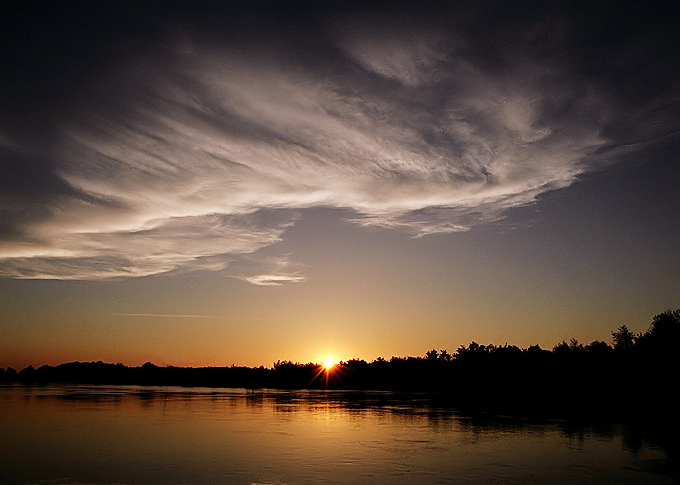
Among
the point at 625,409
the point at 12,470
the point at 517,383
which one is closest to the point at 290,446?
the point at 12,470

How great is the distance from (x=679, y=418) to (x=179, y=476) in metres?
49.6

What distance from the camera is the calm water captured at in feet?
77.3

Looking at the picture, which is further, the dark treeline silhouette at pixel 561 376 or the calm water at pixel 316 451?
the dark treeline silhouette at pixel 561 376

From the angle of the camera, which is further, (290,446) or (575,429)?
(575,429)

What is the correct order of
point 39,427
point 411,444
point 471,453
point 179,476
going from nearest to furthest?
point 179,476
point 471,453
point 411,444
point 39,427

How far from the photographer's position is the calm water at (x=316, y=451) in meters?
23.6

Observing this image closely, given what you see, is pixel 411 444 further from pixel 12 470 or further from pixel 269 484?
pixel 12 470

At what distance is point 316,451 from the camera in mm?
30031

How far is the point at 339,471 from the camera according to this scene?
80.4 ft

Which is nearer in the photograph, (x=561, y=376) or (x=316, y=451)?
(x=316, y=451)

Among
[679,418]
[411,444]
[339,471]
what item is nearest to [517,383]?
[679,418]

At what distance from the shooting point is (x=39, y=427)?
130 feet

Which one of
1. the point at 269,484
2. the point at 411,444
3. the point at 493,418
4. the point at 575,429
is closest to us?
the point at 269,484

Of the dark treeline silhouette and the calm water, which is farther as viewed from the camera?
the dark treeline silhouette
